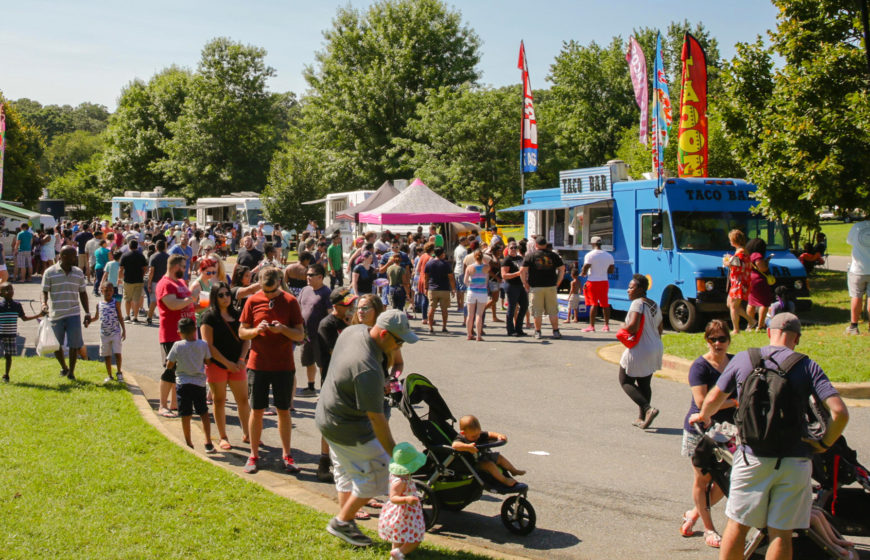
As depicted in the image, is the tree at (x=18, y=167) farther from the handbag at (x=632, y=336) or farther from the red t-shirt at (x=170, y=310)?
the handbag at (x=632, y=336)

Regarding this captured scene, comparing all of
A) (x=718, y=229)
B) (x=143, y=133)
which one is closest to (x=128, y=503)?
(x=718, y=229)

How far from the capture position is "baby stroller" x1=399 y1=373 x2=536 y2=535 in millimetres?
6020

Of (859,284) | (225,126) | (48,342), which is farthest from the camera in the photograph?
(225,126)

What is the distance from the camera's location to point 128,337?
1551cm

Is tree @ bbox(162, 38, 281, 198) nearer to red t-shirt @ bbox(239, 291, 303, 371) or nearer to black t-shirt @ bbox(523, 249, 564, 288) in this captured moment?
black t-shirt @ bbox(523, 249, 564, 288)

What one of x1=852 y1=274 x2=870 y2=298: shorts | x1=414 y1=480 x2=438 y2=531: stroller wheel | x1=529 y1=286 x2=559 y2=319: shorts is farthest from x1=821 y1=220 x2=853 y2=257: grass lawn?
x1=414 y1=480 x2=438 y2=531: stroller wheel

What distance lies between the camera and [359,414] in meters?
5.35

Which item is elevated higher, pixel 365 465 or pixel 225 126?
pixel 225 126

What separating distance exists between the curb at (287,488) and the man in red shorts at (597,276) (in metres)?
9.23

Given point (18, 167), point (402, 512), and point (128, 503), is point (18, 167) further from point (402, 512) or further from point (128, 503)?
point (402, 512)

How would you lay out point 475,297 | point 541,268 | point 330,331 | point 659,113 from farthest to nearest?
point 659,113
point 475,297
point 541,268
point 330,331

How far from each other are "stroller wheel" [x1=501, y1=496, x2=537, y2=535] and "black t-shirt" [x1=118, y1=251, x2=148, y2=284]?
11972mm

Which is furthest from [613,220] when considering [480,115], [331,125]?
[331,125]

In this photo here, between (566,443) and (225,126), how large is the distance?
185ft
